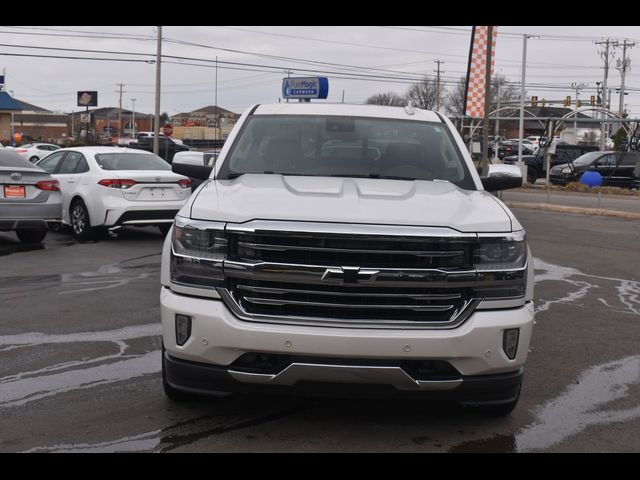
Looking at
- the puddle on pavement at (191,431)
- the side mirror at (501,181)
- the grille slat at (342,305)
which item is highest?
the side mirror at (501,181)

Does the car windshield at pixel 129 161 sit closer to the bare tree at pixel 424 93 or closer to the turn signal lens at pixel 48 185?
the turn signal lens at pixel 48 185

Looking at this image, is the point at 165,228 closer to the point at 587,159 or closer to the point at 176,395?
the point at 176,395

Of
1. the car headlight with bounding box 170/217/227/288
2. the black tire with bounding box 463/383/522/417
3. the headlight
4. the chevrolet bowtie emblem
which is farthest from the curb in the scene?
the car headlight with bounding box 170/217/227/288

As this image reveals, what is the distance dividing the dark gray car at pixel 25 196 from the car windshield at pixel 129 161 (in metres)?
1.12

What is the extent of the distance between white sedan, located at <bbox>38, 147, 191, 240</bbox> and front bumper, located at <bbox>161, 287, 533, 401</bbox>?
8817 millimetres

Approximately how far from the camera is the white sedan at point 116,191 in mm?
13117

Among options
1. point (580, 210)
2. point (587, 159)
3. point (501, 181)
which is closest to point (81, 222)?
point (501, 181)

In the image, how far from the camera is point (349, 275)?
4375 millimetres

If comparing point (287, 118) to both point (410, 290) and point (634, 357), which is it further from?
point (634, 357)

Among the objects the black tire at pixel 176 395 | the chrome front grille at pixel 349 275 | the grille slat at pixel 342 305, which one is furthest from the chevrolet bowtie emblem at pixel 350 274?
the black tire at pixel 176 395

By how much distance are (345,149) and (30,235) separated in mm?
8567

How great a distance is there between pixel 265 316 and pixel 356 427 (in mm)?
938

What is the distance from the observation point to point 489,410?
4.95 m
